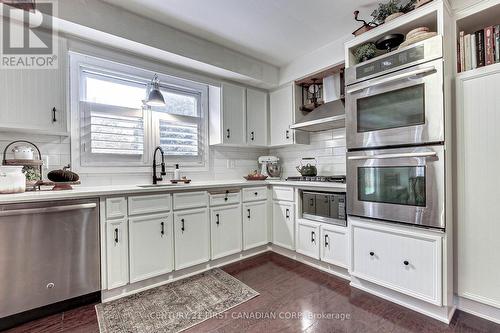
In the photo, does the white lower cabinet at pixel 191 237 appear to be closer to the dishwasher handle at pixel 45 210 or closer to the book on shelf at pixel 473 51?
the dishwasher handle at pixel 45 210

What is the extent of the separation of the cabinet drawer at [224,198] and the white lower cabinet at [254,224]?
0.51ft

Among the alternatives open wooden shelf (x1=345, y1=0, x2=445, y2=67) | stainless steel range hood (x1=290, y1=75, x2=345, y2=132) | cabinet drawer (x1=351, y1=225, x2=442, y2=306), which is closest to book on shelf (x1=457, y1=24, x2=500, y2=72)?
open wooden shelf (x1=345, y1=0, x2=445, y2=67)

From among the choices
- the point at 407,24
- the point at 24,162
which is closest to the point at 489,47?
the point at 407,24

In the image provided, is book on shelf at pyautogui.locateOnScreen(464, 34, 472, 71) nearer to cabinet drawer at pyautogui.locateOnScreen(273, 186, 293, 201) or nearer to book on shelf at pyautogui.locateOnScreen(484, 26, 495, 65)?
book on shelf at pyautogui.locateOnScreen(484, 26, 495, 65)

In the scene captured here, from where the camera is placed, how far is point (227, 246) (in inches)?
110

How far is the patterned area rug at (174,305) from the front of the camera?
171cm

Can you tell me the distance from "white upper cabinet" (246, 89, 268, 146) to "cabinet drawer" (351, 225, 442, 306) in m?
1.90

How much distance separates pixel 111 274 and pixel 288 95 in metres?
2.97

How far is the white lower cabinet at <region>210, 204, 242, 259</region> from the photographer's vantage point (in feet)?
8.84

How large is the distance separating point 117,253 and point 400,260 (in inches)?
92.7

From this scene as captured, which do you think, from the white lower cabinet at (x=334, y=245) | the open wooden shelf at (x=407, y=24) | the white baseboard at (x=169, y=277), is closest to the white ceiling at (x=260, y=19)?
the open wooden shelf at (x=407, y=24)

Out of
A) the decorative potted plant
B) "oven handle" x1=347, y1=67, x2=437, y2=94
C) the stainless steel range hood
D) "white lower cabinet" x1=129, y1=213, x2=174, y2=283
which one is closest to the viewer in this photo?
"oven handle" x1=347, y1=67, x2=437, y2=94

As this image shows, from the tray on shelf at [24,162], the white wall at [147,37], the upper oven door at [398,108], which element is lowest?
the tray on shelf at [24,162]
